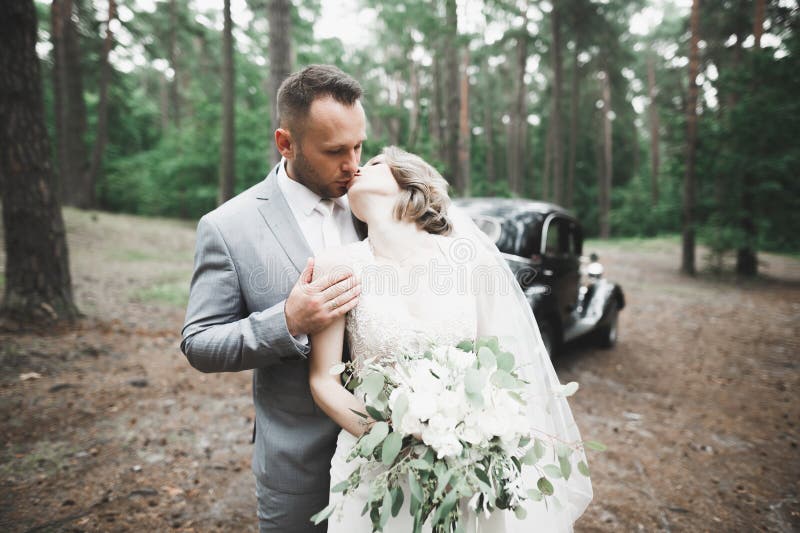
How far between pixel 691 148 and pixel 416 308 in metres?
14.8

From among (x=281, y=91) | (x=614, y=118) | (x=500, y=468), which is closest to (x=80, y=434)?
(x=281, y=91)

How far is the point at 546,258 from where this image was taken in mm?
5469

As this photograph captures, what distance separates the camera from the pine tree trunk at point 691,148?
12.7 meters

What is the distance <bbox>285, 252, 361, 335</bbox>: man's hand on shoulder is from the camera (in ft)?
4.96

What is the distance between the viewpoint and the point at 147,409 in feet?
14.8

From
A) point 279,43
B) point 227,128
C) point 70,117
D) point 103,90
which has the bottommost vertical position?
point 279,43

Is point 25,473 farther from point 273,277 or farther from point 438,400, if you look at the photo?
point 438,400

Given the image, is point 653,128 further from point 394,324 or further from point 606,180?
point 394,324

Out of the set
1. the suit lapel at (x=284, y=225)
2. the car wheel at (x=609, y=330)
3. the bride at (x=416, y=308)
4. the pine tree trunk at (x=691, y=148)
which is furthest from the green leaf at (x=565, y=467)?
the pine tree trunk at (x=691, y=148)

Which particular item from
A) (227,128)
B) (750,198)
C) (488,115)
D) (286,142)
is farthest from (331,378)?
(488,115)

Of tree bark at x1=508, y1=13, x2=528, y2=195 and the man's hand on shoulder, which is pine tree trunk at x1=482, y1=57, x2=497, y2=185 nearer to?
tree bark at x1=508, y1=13, x2=528, y2=195

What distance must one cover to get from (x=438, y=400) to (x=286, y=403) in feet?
2.50

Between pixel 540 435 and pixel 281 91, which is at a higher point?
pixel 281 91

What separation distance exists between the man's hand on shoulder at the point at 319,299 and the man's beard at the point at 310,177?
0.45 m
